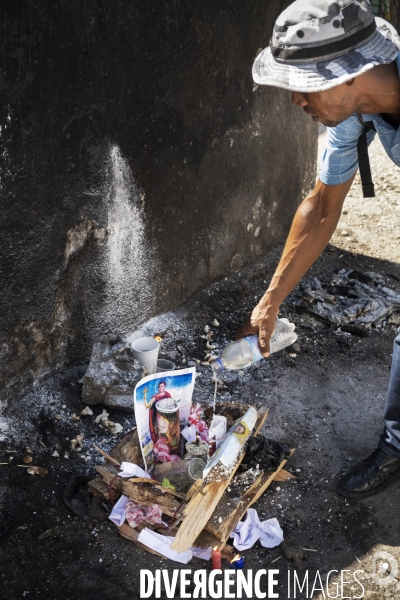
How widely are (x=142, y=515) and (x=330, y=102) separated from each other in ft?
6.73

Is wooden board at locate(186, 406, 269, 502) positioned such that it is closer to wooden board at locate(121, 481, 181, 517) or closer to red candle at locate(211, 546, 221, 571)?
wooden board at locate(121, 481, 181, 517)

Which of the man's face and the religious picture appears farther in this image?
the religious picture

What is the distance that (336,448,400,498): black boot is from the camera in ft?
11.6

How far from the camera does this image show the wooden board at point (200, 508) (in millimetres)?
3064

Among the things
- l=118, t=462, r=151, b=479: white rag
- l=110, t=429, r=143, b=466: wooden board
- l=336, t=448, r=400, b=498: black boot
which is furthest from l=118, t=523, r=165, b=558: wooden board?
l=336, t=448, r=400, b=498: black boot

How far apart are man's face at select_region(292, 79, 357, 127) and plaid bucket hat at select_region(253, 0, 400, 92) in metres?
0.11

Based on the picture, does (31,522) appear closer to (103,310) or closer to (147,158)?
(103,310)

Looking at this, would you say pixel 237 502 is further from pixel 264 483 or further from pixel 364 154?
pixel 364 154

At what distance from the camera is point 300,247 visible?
133 inches

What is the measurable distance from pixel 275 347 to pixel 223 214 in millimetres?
1232

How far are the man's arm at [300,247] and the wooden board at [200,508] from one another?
65 centimetres

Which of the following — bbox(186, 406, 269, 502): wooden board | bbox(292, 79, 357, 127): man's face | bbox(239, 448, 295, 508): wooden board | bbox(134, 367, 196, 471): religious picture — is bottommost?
bbox(239, 448, 295, 508): wooden board

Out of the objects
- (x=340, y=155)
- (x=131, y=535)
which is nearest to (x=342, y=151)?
(x=340, y=155)

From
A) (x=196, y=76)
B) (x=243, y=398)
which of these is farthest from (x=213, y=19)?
(x=243, y=398)
